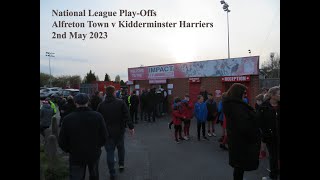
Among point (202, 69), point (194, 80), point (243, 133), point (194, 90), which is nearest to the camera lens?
point (243, 133)

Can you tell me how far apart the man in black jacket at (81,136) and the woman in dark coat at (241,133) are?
1919 millimetres

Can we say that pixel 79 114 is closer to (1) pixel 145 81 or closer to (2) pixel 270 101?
(2) pixel 270 101

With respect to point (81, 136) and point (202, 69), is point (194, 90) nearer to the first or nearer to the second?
point (202, 69)

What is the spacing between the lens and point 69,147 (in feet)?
15.8

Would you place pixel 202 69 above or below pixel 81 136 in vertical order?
above

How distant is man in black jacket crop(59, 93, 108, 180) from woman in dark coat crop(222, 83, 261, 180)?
1.92m

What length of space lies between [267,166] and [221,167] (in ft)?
3.52

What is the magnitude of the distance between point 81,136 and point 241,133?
2.29 meters

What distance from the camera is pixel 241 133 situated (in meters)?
4.74

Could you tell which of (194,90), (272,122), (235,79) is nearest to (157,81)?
(194,90)

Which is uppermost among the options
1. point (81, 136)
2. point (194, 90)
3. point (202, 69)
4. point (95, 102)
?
point (202, 69)

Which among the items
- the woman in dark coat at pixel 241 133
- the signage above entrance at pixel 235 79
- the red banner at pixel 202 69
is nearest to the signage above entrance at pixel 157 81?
the red banner at pixel 202 69

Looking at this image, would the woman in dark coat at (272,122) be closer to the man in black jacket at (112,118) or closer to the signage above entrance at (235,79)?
the man in black jacket at (112,118)
